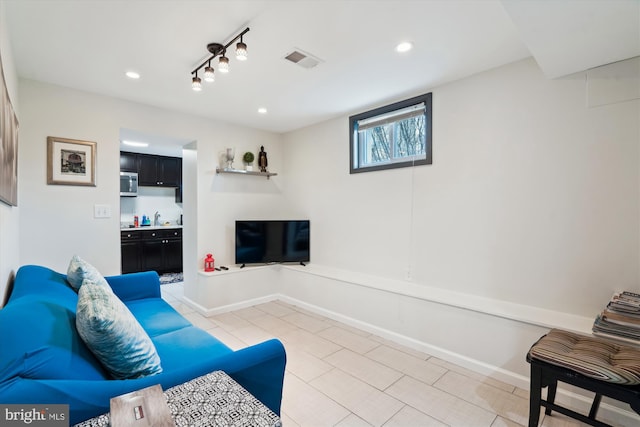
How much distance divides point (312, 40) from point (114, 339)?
6.94 ft

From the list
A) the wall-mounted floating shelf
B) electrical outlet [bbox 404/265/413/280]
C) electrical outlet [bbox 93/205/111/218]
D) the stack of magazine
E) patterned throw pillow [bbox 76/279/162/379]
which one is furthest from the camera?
the wall-mounted floating shelf

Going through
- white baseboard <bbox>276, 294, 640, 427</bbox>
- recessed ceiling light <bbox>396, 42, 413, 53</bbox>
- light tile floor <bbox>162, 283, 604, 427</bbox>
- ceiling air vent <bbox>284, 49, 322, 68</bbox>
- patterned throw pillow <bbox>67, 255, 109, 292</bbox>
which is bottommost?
light tile floor <bbox>162, 283, 604, 427</bbox>

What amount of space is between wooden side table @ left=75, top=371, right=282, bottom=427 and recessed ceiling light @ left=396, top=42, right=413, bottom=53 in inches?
91.5

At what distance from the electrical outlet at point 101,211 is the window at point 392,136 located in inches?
107

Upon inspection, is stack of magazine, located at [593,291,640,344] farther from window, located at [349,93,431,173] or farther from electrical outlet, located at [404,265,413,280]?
window, located at [349,93,431,173]

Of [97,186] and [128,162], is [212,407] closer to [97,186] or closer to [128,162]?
[97,186]

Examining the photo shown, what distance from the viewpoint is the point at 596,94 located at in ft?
6.94

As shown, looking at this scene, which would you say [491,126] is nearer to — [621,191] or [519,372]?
[621,191]

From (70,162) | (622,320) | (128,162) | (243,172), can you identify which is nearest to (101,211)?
(70,162)

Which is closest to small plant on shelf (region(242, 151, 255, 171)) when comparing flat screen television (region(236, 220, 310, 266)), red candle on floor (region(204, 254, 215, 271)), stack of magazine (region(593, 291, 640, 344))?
flat screen television (region(236, 220, 310, 266))

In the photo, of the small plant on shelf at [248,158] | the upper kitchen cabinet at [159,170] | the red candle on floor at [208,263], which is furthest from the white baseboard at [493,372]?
the upper kitchen cabinet at [159,170]

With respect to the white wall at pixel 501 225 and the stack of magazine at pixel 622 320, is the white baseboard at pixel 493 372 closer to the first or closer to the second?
the white wall at pixel 501 225

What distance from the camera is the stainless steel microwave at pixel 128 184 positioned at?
5453mm

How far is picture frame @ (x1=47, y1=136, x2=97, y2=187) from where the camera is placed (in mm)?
2824
